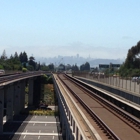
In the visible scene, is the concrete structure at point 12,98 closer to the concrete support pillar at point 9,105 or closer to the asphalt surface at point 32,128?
the concrete support pillar at point 9,105

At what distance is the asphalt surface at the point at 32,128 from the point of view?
44.2 metres

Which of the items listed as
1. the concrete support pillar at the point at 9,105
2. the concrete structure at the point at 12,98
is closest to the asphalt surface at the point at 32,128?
the concrete support pillar at the point at 9,105

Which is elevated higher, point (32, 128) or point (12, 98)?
point (12, 98)

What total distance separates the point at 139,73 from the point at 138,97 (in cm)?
4926

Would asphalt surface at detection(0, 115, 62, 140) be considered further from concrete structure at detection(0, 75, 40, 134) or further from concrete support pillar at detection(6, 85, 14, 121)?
concrete structure at detection(0, 75, 40, 134)

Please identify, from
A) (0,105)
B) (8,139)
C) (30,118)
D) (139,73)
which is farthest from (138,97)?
(139,73)

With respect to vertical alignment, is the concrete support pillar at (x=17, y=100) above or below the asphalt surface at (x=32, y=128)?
above

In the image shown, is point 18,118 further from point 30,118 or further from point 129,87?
point 129,87

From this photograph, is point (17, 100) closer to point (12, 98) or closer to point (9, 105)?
point (12, 98)

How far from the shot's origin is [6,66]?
15050 centimetres

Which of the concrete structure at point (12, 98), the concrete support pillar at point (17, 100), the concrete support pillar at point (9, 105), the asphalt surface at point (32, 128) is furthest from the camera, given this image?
the concrete support pillar at point (17, 100)

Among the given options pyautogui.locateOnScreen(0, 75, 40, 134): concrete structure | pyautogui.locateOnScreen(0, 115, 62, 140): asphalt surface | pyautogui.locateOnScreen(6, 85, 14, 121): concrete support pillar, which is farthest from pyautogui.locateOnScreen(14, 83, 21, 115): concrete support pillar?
pyautogui.locateOnScreen(6, 85, 14, 121): concrete support pillar

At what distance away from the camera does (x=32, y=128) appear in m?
50.4

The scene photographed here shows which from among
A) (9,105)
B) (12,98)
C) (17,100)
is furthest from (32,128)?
(17,100)
